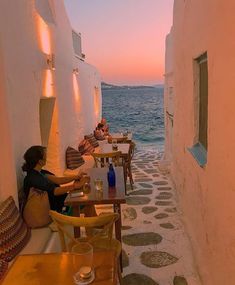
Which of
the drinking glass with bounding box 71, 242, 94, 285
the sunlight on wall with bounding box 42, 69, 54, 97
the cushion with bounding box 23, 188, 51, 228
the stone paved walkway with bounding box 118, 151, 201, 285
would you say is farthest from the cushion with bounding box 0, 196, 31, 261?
the sunlight on wall with bounding box 42, 69, 54, 97

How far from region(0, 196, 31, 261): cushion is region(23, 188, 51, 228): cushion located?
0.18 meters

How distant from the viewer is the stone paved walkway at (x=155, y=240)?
4164 mm

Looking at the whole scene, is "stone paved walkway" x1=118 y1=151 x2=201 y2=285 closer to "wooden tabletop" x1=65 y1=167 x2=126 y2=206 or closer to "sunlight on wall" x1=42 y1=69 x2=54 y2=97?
"wooden tabletop" x1=65 y1=167 x2=126 y2=206

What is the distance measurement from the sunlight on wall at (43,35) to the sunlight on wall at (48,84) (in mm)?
396

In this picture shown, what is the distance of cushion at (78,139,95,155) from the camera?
378 inches

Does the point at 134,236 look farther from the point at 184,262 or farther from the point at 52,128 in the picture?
the point at 52,128

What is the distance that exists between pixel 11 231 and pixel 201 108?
Answer: 10.2 feet

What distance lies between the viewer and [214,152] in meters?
3.37

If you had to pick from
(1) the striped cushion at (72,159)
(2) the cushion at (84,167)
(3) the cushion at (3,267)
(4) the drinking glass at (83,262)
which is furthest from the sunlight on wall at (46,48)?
(4) the drinking glass at (83,262)

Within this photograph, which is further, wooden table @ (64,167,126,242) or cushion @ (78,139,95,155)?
cushion @ (78,139,95,155)

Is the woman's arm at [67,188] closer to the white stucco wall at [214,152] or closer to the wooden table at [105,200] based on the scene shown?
the wooden table at [105,200]

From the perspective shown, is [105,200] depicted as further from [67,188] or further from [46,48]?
[46,48]

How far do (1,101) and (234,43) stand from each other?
2538 mm

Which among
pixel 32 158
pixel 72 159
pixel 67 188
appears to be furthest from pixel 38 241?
pixel 72 159
